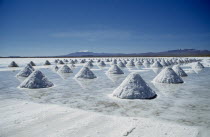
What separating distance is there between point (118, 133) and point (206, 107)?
4.19 metres

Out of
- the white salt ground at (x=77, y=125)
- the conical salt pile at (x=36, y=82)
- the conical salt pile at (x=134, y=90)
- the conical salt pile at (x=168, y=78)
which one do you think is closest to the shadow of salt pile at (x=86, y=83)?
the conical salt pile at (x=36, y=82)

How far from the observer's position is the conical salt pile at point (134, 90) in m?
8.40

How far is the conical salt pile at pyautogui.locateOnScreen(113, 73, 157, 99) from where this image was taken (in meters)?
8.40

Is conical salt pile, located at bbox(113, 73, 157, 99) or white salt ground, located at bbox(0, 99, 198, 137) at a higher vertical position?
conical salt pile, located at bbox(113, 73, 157, 99)

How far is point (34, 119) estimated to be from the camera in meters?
5.53

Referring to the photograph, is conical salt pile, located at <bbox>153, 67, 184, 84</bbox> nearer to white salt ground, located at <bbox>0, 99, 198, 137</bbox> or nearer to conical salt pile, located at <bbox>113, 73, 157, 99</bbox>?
conical salt pile, located at <bbox>113, 73, 157, 99</bbox>

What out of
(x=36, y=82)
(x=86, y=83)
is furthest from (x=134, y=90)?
(x=36, y=82)

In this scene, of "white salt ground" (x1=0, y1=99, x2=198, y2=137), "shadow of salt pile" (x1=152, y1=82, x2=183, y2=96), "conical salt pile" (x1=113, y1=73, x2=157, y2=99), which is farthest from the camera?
"shadow of salt pile" (x1=152, y1=82, x2=183, y2=96)

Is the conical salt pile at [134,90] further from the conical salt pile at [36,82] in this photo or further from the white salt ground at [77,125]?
the conical salt pile at [36,82]

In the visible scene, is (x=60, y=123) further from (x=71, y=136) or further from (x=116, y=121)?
(x=116, y=121)

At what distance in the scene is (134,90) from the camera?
8609 millimetres

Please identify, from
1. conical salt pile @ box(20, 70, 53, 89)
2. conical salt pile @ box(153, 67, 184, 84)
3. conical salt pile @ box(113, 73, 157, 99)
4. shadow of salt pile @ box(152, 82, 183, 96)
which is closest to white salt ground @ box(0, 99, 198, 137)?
conical salt pile @ box(113, 73, 157, 99)

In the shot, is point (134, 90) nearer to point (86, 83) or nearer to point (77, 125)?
point (77, 125)

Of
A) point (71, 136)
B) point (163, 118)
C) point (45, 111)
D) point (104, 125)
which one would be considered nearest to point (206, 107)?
point (163, 118)
